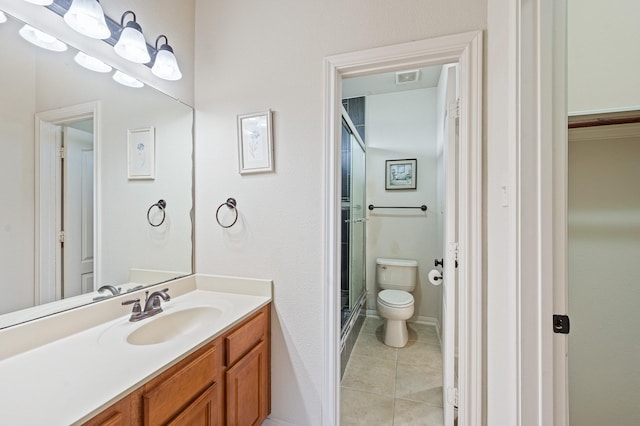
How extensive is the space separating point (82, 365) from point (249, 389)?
728 millimetres

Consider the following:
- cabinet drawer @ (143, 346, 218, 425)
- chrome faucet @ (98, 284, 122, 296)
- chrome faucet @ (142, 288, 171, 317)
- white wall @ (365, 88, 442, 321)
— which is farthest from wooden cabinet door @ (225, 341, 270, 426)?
white wall @ (365, 88, 442, 321)

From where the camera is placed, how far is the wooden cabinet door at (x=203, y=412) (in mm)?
910

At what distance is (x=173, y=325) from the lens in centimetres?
129

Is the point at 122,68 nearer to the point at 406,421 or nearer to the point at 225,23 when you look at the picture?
the point at 225,23

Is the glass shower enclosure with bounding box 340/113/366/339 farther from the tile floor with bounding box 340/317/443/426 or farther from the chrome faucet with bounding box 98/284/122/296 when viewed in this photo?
the chrome faucet with bounding box 98/284/122/296

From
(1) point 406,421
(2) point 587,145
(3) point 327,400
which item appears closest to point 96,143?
(3) point 327,400

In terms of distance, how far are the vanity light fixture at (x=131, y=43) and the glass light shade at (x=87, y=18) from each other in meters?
0.09

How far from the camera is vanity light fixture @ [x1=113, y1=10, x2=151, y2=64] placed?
1.21 m

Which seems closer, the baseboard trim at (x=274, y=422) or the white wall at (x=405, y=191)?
the baseboard trim at (x=274, y=422)

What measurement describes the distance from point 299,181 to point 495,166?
2.99ft

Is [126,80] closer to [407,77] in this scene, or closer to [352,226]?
[352,226]

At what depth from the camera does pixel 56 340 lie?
39.0 inches

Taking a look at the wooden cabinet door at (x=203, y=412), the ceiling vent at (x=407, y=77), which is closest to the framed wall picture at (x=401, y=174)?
the ceiling vent at (x=407, y=77)

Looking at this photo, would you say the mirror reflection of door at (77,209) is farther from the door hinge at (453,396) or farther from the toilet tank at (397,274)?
the toilet tank at (397,274)
